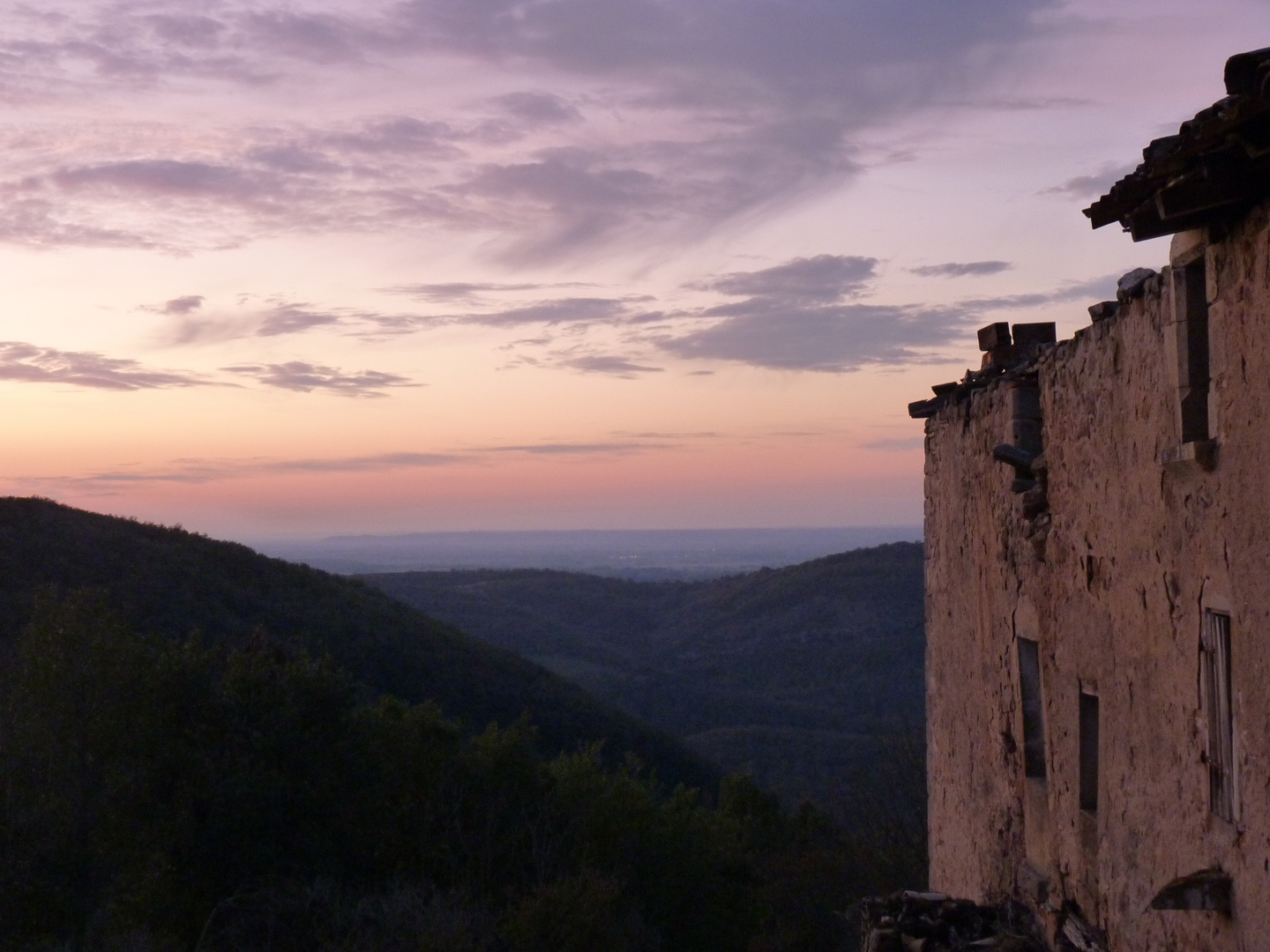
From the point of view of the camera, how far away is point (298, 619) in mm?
27172

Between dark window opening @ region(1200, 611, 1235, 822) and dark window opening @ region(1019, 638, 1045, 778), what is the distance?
2182 millimetres

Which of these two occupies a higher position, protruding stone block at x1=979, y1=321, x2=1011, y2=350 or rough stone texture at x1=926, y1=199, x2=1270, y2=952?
protruding stone block at x1=979, y1=321, x2=1011, y2=350

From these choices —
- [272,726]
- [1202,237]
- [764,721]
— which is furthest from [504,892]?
[764,721]

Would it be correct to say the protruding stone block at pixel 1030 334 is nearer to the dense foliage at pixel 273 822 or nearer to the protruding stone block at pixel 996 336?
the protruding stone block at pixel 996 336

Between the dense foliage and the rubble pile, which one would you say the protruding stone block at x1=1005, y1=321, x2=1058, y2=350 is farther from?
the dense foliage

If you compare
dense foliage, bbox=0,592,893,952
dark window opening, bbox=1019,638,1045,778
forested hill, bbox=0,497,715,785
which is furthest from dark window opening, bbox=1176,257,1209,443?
forested hill, bbox=0,497,715,785

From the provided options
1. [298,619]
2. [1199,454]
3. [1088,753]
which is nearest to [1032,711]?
[1088,753]

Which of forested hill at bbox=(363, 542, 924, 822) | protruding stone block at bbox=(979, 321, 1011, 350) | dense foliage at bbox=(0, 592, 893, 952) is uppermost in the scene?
protruding stone block at bbox=(979, 321, 1011, 350)

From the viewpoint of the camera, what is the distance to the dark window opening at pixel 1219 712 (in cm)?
385

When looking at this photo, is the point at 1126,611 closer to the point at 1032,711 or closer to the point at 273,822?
the point at 1032,711

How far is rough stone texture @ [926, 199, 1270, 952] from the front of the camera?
11.9ft

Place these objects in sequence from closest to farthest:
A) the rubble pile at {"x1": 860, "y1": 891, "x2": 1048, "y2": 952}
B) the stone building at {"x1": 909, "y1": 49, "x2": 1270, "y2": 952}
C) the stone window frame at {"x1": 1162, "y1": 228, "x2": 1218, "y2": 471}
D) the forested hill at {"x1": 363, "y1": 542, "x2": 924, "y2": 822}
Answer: the stone building at {"x1": 909, "y1": 49, "x2": 1270, "y2": 952} → the stone window frame at {"x1": 1162, "y1": 228, "x2": 1218, "y2": 471} → the rubble pile at {"x1": 860, "y1": 891, "x2": 1048, "y2": 952} → the forested hill at {"x1": 363, "y1": 542, "x2": 924, "y2": 822}

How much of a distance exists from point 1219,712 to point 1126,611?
0.88 meters

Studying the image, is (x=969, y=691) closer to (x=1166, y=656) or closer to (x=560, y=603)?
(x=1166, y=656)
